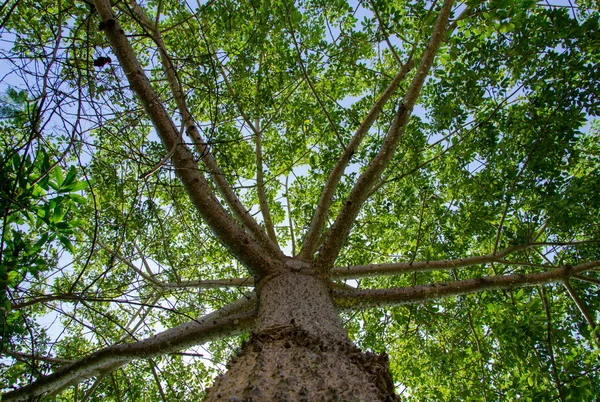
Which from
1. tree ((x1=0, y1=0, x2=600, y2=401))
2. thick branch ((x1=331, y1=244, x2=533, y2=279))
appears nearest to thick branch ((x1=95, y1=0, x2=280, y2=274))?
tree ((x1=0, y1=0, x2=600, y2=401))

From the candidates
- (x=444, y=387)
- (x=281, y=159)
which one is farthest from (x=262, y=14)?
(x=444, y=387)

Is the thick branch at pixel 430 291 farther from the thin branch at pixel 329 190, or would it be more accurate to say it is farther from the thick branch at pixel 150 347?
the thick branch at pixel 150 347

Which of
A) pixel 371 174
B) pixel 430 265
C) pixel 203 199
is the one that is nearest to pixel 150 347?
pixel 203 199

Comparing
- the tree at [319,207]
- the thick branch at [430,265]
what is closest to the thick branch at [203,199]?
the tree at [319,207]

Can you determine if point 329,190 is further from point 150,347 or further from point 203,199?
point 150,347

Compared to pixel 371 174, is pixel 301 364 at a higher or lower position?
lower

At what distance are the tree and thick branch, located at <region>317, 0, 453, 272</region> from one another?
1 centimetres

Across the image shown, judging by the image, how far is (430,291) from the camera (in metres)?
2.69

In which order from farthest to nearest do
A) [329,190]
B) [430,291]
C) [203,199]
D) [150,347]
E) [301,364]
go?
[329,190] < [430,291] < [203,199] < [150,347] < [301,364]

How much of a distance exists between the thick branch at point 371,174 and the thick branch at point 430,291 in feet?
0.92

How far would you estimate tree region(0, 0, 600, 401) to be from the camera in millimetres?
1861

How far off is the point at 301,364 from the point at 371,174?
5.41ft

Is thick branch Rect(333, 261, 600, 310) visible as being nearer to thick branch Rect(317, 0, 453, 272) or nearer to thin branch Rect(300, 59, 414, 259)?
thick branch Rect(317, 0, 453, 272)

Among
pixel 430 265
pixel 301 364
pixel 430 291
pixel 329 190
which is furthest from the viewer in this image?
pixel 430 265
